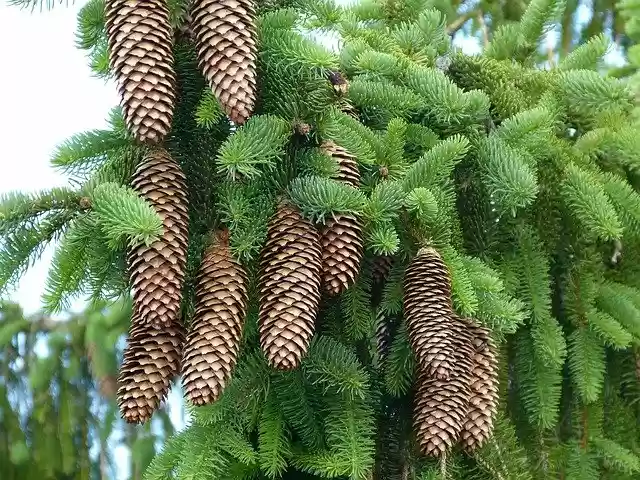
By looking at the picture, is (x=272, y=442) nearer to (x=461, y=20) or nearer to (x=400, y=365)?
(x=400, y=365)

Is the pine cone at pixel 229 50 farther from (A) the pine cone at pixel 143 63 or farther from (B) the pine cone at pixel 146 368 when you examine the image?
(B) the pine cone at pixel 146 368

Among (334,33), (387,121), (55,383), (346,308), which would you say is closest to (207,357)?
(346,308)

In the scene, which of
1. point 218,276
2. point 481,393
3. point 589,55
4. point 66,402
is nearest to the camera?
point 218,276

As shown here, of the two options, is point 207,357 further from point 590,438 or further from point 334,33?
point 590,438

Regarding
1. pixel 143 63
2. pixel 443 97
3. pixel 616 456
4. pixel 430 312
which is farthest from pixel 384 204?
pixel 616 456

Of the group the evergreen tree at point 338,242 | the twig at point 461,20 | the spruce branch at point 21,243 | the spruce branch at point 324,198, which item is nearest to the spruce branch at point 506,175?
the evergreen tree at point 338,242
